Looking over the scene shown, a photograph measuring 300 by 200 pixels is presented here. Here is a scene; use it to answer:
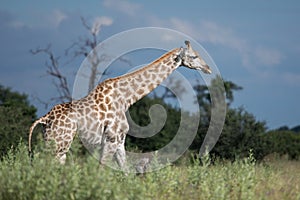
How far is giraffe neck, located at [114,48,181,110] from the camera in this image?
1282 centimetres

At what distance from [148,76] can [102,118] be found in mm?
1467

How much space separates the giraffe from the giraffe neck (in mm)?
20

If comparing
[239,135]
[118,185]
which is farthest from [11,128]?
[118,185]

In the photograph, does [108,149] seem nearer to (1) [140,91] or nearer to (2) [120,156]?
(2) [120,156]

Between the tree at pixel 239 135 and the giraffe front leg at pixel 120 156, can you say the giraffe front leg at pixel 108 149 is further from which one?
the tree at pixel 239 135

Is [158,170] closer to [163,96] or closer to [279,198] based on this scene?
[279,198]

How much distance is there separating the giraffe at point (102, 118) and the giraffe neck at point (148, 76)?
2 centimetres

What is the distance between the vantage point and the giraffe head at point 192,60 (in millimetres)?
12789

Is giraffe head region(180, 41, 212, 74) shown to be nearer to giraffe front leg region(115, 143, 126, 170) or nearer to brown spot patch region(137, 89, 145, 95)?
brown spot patch region(137, 89, 145, 95)

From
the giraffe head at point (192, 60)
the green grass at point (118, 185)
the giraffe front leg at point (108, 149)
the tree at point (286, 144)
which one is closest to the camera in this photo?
the green grass at point (118, 185)

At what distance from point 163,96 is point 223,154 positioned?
638 inches

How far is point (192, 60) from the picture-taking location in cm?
1279

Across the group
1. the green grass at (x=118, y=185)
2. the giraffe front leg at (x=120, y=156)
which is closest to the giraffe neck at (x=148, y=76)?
the giraffe front leg at (x=120, y=156)

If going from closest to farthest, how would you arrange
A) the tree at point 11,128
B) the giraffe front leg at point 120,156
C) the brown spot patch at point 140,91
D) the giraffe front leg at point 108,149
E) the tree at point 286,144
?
the giraffe front leg at point 108,149, the giraffe front leg at point 120,156, the brown spot patch at point 140,91, the tree at point 11,128, the tree at point 286,144
